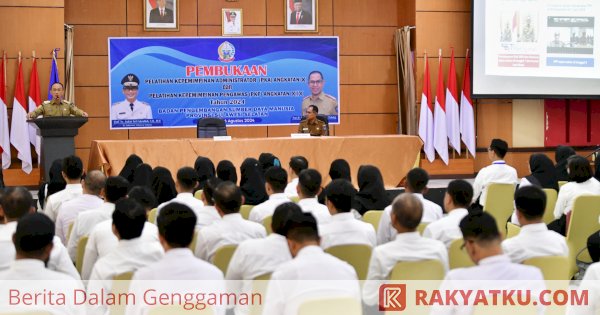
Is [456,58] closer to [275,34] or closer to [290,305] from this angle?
[275,34]

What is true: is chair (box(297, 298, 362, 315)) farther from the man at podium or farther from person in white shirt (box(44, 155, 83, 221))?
the man at podium

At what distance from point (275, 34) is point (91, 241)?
8.48 meters

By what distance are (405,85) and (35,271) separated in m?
9.76

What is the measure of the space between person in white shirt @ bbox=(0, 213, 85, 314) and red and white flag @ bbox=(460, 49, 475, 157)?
960cm

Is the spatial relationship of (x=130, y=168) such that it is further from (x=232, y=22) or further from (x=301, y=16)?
(x=301, y=16)

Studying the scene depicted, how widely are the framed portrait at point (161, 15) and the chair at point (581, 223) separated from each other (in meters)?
7.77

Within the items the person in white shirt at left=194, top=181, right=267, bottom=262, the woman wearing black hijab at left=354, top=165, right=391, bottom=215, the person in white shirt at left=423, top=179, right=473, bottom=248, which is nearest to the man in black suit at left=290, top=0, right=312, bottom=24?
the woman wearing black hijab at left=354, top=165, right=391, bottom=215

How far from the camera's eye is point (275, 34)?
1218 centimetres

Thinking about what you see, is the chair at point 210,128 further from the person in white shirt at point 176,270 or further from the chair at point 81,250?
the person in white shirt at point 176,270

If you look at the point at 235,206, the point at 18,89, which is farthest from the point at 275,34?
the point at 235,206

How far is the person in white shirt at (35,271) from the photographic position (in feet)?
9.60

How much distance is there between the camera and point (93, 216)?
4.60 metres

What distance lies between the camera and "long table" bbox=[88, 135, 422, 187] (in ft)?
29.9

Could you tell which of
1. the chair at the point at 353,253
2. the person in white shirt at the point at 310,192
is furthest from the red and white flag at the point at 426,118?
the chair at the point at 353,253
